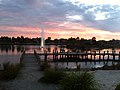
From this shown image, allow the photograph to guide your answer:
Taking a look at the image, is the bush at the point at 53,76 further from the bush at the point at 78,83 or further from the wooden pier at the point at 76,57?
the wooden pier at the point at 76,57

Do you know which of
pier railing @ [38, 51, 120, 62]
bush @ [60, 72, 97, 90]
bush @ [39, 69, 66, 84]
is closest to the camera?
bush @ [60, 72, 97, 90]

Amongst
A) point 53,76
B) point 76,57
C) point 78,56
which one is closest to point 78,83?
point 53,76

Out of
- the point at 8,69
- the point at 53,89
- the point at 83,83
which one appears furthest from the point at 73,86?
the point at 8,69

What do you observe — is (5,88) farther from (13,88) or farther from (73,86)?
(73,86)

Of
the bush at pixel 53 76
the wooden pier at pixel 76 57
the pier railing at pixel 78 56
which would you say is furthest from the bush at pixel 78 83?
the pier railing at pixel 78 56

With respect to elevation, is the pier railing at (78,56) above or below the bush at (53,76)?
below

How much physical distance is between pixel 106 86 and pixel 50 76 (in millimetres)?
3073

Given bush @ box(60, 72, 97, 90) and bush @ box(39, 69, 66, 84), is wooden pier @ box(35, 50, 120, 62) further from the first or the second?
bush @ box(60, 72, 97, 90)

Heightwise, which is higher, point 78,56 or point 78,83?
point 78,83

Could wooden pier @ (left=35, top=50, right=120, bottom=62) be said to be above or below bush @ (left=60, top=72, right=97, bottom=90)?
below

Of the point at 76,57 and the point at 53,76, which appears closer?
the point at 53,76

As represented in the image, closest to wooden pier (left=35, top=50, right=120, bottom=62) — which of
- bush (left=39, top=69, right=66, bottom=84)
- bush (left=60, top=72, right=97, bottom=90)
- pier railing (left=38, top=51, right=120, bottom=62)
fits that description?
pier railing (left=38, top=51, right=120, bottom=62)

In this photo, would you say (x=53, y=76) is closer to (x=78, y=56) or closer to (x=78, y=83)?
(x=78, y=83)

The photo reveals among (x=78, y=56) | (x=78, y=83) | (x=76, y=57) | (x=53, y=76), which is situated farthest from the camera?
(x=78, y=56)
